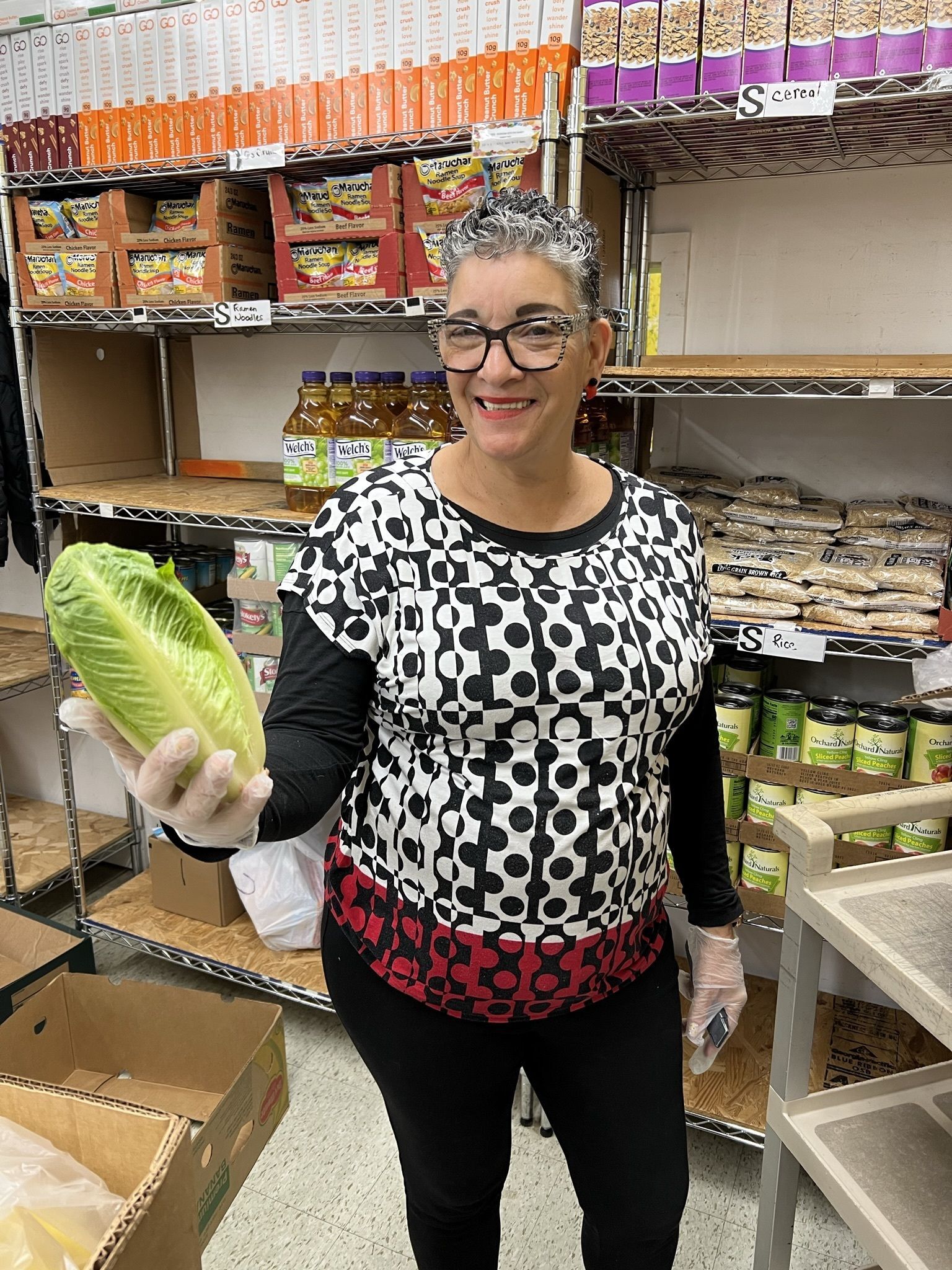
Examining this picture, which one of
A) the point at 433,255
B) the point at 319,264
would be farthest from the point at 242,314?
the point at 433,255

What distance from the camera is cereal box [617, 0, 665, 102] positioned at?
1665 mm

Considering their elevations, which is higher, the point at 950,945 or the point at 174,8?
the point at 174,8

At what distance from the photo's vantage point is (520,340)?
106 cm

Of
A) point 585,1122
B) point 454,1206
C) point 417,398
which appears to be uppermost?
point 417,398

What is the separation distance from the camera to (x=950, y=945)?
1.01m

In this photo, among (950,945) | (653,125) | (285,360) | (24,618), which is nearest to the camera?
(950,945)

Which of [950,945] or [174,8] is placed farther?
[174,8]

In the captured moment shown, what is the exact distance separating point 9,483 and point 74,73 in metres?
1.06

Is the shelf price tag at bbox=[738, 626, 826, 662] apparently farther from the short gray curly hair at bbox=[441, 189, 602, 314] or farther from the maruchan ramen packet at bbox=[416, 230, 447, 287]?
the maruchan ramen packet at bbox=[416, 230, 447, 287]

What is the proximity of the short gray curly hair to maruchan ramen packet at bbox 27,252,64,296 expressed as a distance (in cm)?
158

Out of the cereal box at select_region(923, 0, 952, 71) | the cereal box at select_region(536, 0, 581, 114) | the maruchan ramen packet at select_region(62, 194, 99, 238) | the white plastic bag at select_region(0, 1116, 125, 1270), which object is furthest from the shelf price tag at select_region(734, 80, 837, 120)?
the white plastic bag at select_region(0, 1116, 125, 1270)

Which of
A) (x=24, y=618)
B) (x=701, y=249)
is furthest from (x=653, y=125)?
(x=24, y=618)

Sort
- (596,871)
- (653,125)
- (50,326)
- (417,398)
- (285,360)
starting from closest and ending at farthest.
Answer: (596,871) → (653,125) → (417,398) → (50,326) → (285,360)

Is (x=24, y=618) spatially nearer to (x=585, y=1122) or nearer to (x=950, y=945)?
(x=585, y=1122)
